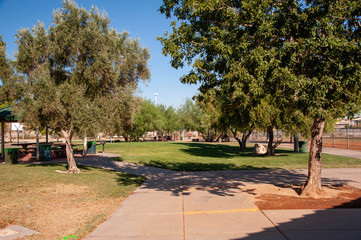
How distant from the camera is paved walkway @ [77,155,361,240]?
5238mm

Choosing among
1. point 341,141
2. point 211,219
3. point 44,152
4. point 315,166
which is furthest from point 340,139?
point 211,219

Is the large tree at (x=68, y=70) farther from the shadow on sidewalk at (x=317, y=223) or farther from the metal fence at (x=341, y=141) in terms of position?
the metal fence at (x=341, y=141)

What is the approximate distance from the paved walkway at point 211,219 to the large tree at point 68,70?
433cm

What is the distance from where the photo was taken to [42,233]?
5410mm

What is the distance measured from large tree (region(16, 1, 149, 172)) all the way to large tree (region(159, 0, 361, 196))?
4.25 meters

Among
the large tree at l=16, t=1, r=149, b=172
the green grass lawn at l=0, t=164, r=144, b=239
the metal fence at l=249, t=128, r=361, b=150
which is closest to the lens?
the green grass lawn at l=0, t=164, r=144, b=239

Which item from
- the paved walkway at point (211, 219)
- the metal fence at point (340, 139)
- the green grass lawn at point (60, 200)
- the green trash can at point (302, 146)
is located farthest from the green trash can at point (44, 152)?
the green trash can at point (302, 146)

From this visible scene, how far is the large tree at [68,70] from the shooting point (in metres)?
10.7

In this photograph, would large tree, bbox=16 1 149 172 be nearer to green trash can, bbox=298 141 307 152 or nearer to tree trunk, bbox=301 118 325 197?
tree trunk, bbox=301 118 325 197

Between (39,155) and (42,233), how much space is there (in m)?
14.4

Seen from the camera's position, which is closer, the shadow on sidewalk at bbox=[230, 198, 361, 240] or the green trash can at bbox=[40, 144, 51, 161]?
the shadow on sidewalk at bbox=[230, 198, 361, 240]

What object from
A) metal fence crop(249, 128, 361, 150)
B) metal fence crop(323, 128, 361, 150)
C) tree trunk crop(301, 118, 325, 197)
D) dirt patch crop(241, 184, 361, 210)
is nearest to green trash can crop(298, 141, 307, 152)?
metal fence crop(249, 128, 361, 150)

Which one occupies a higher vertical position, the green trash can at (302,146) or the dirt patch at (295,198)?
the green trash can at (302,146)

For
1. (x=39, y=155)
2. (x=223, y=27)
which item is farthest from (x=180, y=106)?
(x=223, y=27)
